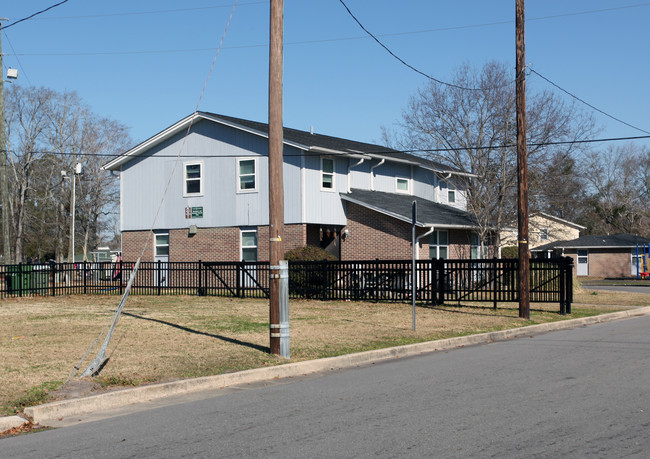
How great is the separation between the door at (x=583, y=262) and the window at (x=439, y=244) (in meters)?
22.2

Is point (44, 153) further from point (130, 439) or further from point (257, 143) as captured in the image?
point (130, 439)

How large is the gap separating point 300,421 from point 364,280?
52.2 feet

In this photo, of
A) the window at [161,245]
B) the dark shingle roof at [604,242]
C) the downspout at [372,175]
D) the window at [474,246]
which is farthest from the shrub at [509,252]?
the window at [161,245]

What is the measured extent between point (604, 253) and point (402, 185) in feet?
70.4

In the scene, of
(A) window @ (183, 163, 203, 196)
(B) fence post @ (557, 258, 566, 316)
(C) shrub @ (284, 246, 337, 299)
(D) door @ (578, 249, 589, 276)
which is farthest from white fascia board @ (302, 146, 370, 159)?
(D) door @ (578, 249, 589, 276)

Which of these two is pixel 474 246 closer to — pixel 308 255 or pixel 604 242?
pixel 308 255

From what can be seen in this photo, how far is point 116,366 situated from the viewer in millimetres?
10180

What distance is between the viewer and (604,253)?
49281 mm

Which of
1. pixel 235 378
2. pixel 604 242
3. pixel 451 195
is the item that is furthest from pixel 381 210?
pixel 604 242

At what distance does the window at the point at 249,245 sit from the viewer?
100 feet

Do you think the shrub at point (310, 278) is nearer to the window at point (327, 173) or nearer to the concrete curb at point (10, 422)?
the window at point (327, 173)

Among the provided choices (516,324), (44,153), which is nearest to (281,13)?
(516,324)

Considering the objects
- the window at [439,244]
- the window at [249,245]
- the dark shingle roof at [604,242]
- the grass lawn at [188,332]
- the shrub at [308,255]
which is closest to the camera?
the grass lawn at [188,332]

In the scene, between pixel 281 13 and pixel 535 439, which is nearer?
pixel 535 439
